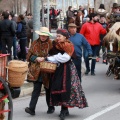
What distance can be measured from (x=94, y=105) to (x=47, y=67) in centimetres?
214

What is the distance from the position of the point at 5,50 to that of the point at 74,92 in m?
8.65

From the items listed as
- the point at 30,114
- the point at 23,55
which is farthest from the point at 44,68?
the point at 23,55

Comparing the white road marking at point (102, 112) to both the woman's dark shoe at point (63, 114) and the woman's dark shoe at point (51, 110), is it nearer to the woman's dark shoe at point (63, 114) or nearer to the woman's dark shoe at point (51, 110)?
the woman's dark shoe at point (63, 114)

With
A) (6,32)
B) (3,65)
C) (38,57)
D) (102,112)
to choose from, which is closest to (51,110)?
(102,112)

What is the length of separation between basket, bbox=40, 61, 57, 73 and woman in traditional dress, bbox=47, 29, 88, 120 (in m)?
0.10

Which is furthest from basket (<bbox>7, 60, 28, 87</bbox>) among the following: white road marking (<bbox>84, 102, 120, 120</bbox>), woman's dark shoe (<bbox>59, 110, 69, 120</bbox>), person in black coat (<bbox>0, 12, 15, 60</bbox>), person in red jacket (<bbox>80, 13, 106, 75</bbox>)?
person in black coat (<bbox>0, 12, 15, 60</bbox>)

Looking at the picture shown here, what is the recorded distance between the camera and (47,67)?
29.6 feet

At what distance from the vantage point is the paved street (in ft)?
31.4

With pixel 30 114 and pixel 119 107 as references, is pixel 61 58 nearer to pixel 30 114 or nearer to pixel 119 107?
pixel 30 114

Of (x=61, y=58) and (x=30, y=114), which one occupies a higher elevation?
(x=61, y=58)

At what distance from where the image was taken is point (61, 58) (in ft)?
29.8

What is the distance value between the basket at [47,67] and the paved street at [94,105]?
3.13ft

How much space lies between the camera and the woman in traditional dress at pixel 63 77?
9.10 m

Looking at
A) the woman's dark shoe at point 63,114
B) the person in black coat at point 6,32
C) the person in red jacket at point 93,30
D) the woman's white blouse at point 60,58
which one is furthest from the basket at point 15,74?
the person in black coat at point 6,32
